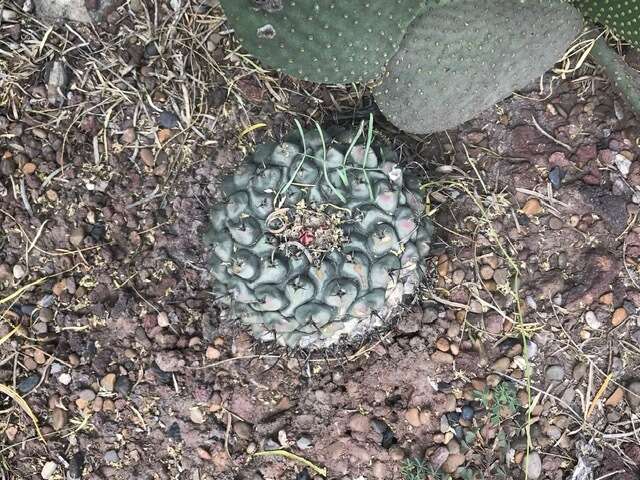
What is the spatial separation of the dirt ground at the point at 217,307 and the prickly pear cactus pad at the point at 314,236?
0.83 ft

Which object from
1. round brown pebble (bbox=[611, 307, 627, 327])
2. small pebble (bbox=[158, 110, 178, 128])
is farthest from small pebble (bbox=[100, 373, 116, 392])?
round brown pebble (bbox=[611, 307, 627, 327])

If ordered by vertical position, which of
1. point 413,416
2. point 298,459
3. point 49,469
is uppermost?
point 413,416

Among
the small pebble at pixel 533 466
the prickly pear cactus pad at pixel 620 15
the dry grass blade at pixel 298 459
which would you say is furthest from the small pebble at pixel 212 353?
the prickly pear cactus pad at pixel 620 15

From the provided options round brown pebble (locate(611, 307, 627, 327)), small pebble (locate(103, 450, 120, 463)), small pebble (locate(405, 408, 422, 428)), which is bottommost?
small pebble (locate(103, 450, 120, 463))

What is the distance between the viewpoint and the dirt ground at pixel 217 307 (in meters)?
1.49

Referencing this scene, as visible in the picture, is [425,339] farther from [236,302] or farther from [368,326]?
[236,302]

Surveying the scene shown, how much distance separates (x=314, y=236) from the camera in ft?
3.76

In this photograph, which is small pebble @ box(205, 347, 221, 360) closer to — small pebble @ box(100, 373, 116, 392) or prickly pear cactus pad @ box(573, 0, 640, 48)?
small pebble @ box(100, 373, 116, 392)

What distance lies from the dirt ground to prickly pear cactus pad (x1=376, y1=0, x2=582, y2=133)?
19 centimetres

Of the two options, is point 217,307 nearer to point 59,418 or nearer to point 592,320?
point 59,418

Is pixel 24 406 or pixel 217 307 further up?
pixel 217 307

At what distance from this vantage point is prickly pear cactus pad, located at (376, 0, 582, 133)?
4.13 ft

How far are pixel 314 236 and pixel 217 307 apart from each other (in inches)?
18.0

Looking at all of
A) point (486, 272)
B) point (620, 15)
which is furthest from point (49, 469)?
point (620, 15)
